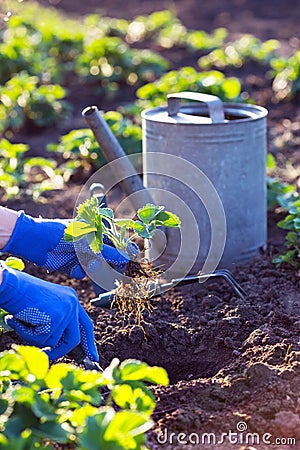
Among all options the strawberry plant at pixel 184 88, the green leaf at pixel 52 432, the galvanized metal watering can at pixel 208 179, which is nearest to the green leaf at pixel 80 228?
the green leaf at pixel 52 432

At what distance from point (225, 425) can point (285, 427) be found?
16 cm

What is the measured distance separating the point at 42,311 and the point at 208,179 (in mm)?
1261

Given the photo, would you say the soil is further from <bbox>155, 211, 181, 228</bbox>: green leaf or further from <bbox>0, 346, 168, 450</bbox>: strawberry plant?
<bbox>155, 211, 181, 228</bbox>: green leaf

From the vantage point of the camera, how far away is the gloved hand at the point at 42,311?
2189mm

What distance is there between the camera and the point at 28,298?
2.20 m

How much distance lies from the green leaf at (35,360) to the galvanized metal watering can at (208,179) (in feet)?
5.21

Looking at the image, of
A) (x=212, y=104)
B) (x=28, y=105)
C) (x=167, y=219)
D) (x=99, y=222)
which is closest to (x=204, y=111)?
(x=212, y=104)

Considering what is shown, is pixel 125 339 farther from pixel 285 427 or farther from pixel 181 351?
pixel 285 427

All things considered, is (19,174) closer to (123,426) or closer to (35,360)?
(35,360)

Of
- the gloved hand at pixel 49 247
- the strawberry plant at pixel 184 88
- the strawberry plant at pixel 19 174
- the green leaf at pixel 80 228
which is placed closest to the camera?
the green leaf at pixel 80 228

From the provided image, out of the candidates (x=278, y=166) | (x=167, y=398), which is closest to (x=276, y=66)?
(x=278, y=166)

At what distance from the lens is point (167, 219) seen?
2309 mm

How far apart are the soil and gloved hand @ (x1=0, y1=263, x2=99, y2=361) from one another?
32 cm

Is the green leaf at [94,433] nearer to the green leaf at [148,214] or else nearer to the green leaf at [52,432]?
the green leaf at [52,432]
